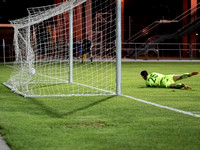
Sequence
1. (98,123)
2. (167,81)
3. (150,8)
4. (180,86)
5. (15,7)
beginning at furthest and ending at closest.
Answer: (15,7) → (150,8) → (167,81) → (180,86) → (98,123)

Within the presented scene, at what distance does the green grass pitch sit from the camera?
5.83 metres

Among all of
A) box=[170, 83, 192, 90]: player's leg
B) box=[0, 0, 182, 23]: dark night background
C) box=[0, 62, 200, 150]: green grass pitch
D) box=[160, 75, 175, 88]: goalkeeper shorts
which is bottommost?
box=[0, 62, 200, 150]: green grass pitch

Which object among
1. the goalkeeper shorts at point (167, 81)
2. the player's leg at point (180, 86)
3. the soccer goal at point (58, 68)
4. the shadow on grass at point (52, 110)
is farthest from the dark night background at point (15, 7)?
the shadow on grass at point (52, 110)

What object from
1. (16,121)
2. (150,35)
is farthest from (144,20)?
(16,121)

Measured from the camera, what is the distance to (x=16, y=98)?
1094 cm

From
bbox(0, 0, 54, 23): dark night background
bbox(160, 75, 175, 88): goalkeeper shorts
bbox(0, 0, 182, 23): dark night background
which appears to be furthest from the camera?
bbox(0, 0, 54, 23): dark night background

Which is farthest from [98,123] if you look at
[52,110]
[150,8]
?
[150,8]

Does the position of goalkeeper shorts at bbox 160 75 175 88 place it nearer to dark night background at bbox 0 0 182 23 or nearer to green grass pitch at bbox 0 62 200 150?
green grass pitch at bbox 0 62 200 150

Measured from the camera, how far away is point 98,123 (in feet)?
23.9

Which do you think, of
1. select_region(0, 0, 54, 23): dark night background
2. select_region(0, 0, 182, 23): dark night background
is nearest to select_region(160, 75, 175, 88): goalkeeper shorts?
select_region(0, 0, 182, 23): dark night background

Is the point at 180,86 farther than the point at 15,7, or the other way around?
the point at 15,7

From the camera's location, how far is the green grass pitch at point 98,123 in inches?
229

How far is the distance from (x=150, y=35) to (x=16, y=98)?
29327 mm

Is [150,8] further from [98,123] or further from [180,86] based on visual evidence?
[98,123]
